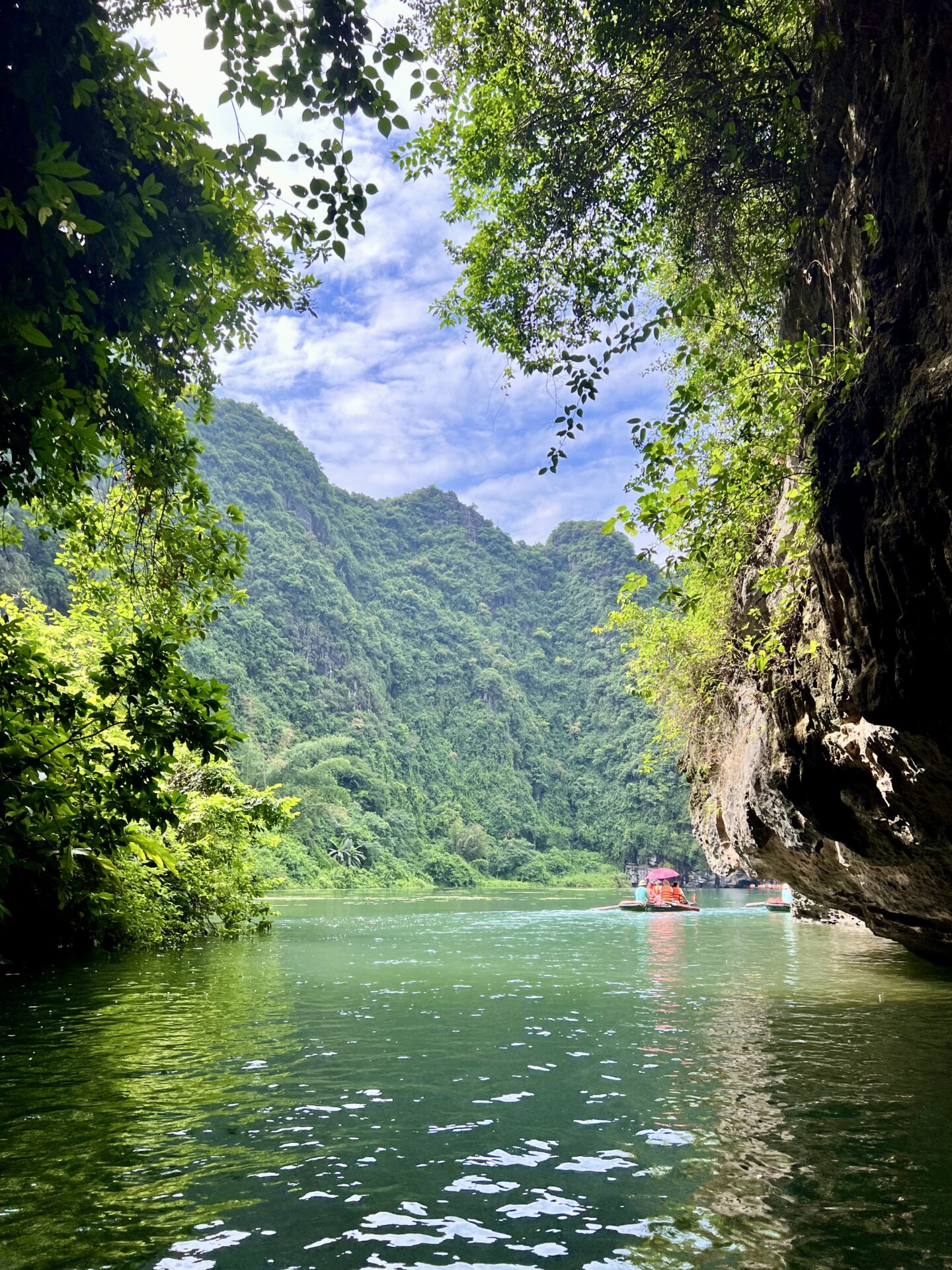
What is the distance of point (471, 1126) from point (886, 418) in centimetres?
497

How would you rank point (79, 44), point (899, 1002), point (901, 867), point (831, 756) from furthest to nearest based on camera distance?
1. point (899, 1002)
2. point (901, 867)
3. point (831, 756)
4. point (79, 44)

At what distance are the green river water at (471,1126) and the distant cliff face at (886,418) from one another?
2523 mm

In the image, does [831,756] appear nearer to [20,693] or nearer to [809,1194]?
[809,1194]

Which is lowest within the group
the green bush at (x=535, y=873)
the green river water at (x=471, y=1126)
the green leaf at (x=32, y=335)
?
the green bush at (x=535, y=873)

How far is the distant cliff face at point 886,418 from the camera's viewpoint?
424cm

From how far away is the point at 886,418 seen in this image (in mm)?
4551

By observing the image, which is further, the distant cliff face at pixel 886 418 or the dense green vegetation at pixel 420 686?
the dense green vegetation at pixel 420 686

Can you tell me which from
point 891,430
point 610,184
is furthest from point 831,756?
point 610,184

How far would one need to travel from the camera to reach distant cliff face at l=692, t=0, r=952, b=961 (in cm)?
424

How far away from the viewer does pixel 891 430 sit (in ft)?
14.4

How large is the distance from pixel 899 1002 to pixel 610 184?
32.0 ft

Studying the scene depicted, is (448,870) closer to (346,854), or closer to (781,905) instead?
(346,854)

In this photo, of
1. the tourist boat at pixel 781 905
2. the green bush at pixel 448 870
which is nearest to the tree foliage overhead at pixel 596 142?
the tourist boat at pixel 781 905

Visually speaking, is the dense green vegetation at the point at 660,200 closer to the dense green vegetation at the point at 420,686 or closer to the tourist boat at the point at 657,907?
the tourist boat at the point at 657,907
